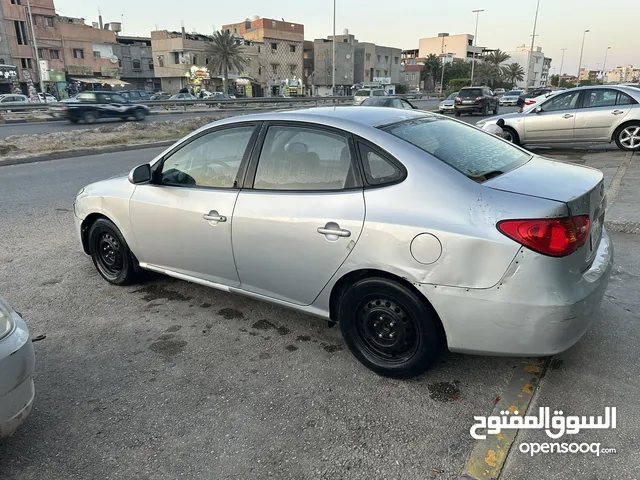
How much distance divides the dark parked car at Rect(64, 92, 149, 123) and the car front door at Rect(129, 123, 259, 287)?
21.8 meters

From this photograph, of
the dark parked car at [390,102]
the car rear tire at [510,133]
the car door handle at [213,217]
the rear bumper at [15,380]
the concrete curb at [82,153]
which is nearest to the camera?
the rear bumper at [15,380]

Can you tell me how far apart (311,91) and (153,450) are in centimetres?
7848

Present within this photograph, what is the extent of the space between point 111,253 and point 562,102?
34.5 ft

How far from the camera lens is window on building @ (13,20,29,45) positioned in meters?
50.3

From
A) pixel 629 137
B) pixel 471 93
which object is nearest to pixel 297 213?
pixel 629 137

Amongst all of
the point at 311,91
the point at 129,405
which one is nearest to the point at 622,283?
the point at 129,405

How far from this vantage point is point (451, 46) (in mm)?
123250

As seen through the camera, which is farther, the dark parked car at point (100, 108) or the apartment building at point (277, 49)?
the apartment building at point (277, 49)

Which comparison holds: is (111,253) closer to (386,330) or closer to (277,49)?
(386,330)

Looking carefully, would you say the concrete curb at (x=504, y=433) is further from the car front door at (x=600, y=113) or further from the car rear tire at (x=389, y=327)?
the car front door at (x=600, y=113)

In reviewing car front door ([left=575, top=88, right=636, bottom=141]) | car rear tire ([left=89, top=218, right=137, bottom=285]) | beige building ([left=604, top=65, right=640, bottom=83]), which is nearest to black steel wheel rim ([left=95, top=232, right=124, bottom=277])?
car rear tire ([left=89, top=218, right=137, bottom=285])

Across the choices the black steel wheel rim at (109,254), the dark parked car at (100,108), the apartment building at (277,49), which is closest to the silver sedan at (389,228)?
the black steel wheel rim at (109,254)

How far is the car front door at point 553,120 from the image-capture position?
10828 mm

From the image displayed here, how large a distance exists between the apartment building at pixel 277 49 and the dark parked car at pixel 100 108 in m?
46.0
